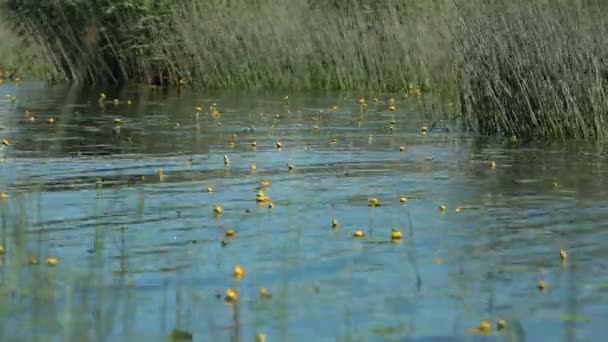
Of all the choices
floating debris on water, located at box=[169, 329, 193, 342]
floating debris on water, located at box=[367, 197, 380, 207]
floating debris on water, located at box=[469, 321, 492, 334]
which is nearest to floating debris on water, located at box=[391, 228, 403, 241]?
floating debris on water, located at box=[367, 197, 380, 207]

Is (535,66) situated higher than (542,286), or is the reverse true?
(535,66)

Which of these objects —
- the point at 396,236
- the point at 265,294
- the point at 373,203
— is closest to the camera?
the point at 265,294

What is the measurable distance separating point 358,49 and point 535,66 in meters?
9.15

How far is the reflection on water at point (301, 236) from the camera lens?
7.42 m

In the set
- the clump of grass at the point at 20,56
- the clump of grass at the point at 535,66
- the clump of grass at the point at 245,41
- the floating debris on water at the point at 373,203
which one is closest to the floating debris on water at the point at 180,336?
the floating debris on water at the point at 373,203

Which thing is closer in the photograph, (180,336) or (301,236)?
(180,336)

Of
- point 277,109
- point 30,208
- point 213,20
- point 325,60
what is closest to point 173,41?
point 213,20

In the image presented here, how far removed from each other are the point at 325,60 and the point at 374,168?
38.6 feet

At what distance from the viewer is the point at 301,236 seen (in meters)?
10.1

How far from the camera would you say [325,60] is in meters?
25.9

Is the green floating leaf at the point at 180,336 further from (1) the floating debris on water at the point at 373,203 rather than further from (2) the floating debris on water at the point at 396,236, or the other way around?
(1) the floating debris on water at the point at 373,203

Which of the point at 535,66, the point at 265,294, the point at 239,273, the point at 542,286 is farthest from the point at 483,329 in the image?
the point at 535,66

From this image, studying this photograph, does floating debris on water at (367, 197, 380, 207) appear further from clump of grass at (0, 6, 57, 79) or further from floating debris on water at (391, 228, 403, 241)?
clump of grass at (0, 6, 57, 79)

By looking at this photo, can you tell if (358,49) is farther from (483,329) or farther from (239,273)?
(483,329)
